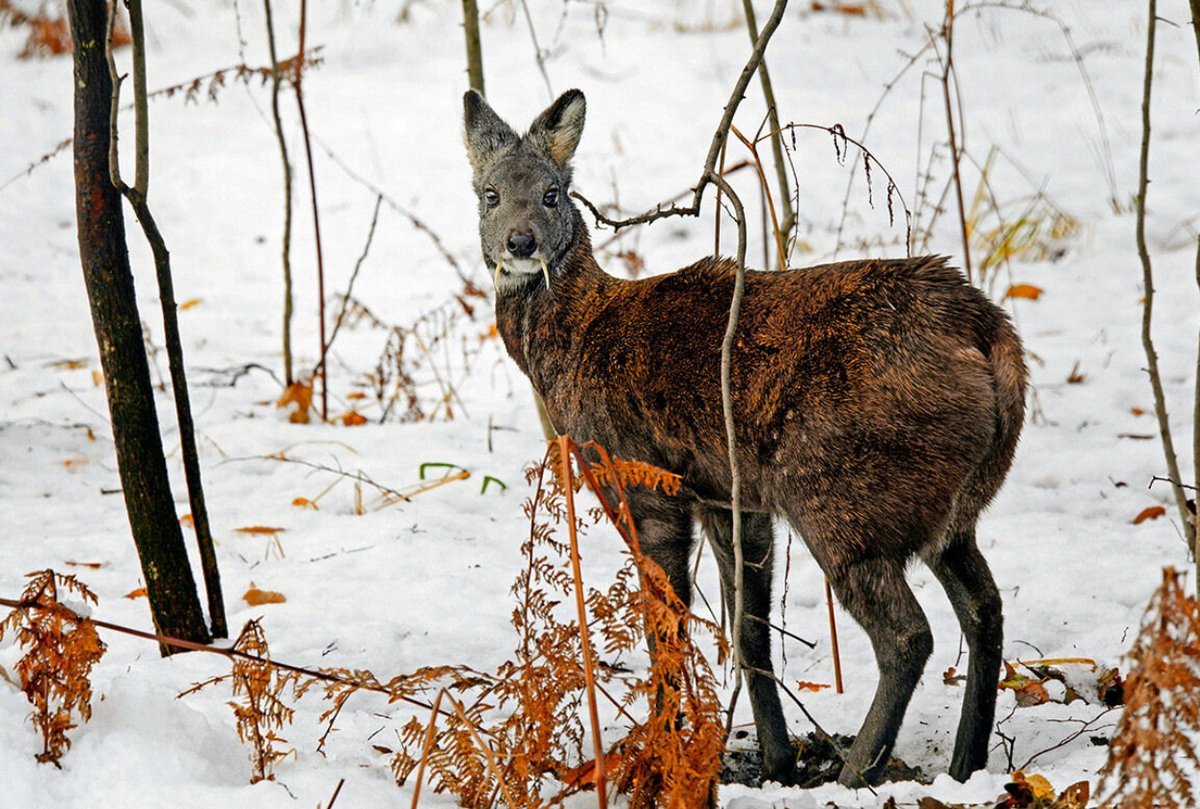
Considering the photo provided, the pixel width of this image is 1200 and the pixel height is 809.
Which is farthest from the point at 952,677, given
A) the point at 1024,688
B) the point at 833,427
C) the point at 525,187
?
the point at 525,187

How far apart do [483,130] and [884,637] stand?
269 cm

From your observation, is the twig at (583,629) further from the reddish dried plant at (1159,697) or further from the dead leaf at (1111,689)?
the dead leaf at (1111,689)

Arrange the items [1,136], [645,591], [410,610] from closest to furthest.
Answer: [645,591]
[410,610]
[1,136]

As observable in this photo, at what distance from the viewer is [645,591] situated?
2.99 metres

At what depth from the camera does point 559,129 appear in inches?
207

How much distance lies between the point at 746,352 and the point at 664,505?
65 cm

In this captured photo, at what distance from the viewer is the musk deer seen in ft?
12.5

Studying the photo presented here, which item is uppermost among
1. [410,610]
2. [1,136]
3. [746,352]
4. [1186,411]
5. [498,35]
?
[498,35]

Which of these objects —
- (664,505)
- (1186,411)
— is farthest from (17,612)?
(1186,411)

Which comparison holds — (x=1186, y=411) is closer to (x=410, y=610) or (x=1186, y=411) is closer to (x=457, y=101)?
(x=410, y=610)

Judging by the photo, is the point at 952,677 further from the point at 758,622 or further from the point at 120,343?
the point at 120,343

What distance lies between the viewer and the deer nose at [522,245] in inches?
189

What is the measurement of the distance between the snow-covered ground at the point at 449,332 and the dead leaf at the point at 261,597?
0.05 m

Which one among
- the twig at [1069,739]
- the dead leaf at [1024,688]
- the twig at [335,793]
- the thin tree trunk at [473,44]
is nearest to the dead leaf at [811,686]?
the dead leaf at [1024,688]
